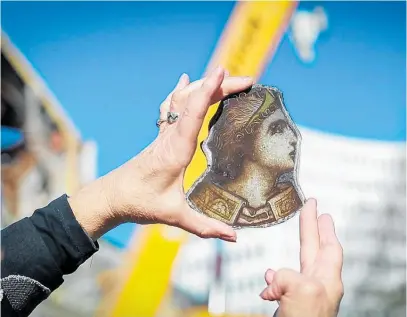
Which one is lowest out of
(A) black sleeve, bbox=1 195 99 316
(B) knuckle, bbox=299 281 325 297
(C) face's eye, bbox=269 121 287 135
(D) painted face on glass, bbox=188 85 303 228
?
(A) black sleeve, bbox=1 195 99 316

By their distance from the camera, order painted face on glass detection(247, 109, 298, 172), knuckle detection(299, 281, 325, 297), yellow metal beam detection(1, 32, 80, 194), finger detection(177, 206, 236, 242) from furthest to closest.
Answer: yellow metal beam detection(1, 32, 80, 194) < painted face on glass detection(247, 109, 298, 172) < finger detection(177, 206, 236, 242) < knuckle detection(299, 281, 325, 297)

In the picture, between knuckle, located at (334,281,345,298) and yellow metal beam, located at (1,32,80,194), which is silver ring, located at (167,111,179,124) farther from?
yellow metal beam, located at (1,32,80,194)

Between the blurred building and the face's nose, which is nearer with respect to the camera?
the face's nose

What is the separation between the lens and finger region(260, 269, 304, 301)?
583 millimetres

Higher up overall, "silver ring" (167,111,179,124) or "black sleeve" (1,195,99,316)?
"silver ring" (167,111,179,124)

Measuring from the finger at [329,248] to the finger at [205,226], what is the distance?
94 mm

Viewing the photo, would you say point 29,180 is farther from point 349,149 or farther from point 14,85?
point 349,149

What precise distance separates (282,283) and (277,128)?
261 mm

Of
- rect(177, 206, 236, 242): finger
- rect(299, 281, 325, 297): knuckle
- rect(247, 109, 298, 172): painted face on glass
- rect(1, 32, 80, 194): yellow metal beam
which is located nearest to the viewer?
rect(299, 281, 325, 297): knuckle

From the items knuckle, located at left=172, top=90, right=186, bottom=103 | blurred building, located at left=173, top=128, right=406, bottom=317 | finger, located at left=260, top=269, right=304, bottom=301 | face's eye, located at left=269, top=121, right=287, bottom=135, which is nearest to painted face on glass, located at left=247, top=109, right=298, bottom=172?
face's eye, located at left=269, top=121, right=287, bottom=135

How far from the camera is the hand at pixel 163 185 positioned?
2.16 feet

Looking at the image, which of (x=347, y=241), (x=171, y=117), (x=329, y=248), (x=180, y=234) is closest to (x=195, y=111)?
(x=171, y=117)

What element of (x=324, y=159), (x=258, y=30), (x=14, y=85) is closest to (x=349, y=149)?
(x=324, y=159)

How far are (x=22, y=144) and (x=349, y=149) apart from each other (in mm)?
1331
